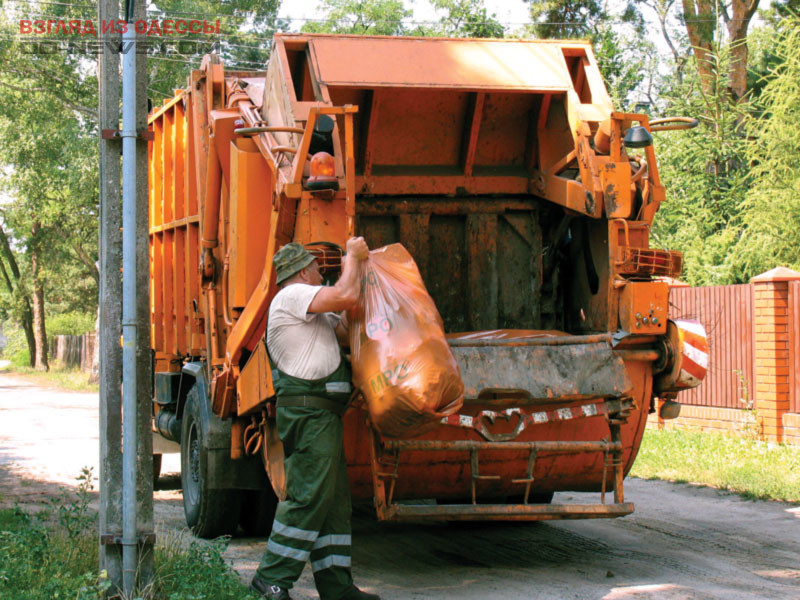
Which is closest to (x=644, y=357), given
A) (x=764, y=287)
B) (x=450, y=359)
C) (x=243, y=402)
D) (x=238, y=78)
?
(x=450, y=359)

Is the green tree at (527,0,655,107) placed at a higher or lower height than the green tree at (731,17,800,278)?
higher

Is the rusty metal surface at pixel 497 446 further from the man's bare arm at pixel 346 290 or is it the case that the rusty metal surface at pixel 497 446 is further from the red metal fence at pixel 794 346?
the red metal fence at pixel 794 346

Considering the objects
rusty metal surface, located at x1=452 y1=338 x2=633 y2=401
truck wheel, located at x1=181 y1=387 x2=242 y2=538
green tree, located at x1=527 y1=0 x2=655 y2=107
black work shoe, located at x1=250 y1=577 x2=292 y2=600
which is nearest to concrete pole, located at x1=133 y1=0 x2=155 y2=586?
black work shoe, located at x1=250 y1=577 x2=292 y2=600

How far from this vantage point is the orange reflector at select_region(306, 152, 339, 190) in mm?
4762

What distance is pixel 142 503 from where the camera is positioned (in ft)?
14.5

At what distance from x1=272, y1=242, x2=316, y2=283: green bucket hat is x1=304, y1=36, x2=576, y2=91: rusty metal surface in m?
1.22

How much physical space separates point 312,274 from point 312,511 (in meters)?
1.08

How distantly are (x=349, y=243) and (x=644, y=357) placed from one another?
176 cm

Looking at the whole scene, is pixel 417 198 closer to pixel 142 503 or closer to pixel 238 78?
pixel 238 78

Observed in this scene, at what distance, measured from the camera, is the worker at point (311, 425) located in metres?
4.48

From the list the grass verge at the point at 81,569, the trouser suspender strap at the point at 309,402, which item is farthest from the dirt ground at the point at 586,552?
the trouser suspender strap at the point at 309,402

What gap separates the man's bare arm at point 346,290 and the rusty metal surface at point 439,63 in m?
1.36

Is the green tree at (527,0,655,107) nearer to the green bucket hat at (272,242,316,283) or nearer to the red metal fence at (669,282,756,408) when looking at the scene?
the red metal fence at (669,282,756,408)

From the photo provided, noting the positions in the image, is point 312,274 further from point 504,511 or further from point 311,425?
point 504,511
